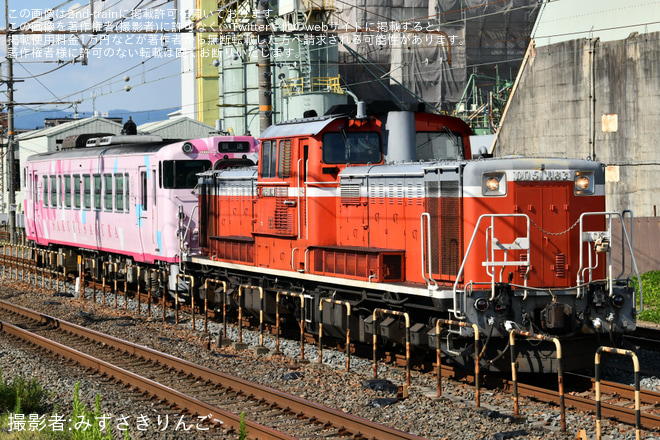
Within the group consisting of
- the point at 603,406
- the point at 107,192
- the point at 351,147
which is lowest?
the point at 603,406

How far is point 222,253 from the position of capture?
1684 centimetres

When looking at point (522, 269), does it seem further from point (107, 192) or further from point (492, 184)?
point (107, 192)

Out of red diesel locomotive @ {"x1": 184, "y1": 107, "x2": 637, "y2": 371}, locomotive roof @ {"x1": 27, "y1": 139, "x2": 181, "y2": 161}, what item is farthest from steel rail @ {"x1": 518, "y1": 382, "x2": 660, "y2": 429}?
locomotive roof @ {"x1": 27, "y1": 139, "x2": 181, "y2": 161}

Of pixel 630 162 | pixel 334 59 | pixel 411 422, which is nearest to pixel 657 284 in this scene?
pixel 630 162

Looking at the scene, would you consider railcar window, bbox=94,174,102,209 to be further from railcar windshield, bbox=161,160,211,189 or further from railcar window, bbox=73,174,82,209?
railcar windshield, bbox=161,160,211,189

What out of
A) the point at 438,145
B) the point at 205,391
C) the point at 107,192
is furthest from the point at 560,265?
the point at 107,192

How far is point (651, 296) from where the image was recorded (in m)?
19.3

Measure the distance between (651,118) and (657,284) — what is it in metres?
6.34

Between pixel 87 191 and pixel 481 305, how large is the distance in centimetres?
1589

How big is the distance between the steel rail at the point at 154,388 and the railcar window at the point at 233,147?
5904 millimetres

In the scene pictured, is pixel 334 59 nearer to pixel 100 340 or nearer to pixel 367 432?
pixel 100 340

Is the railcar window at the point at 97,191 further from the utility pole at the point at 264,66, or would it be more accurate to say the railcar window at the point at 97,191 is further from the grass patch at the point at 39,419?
the grass patch at the point at 39,419

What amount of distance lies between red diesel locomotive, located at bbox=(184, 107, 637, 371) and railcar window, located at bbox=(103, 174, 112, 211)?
8.02m

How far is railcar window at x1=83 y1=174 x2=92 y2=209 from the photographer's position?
76.2 feet
